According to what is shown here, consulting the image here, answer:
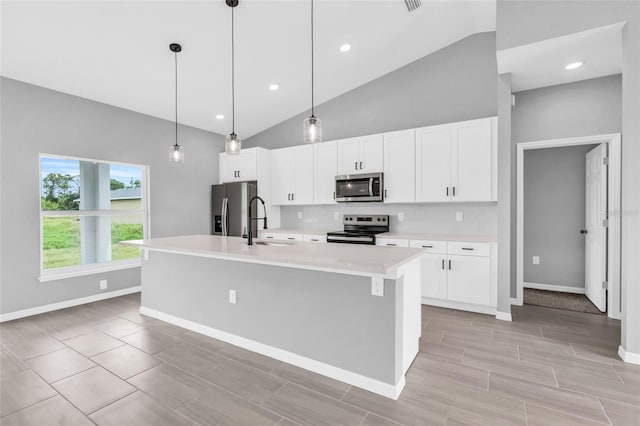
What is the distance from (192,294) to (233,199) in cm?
246

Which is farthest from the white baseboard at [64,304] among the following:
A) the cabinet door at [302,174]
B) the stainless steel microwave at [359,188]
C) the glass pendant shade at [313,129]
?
the glass pendant shade at [313,129]

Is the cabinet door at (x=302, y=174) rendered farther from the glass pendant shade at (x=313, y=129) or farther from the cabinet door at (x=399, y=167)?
the glass pendant shade at (x=313, y=129)

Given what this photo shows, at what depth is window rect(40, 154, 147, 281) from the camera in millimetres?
3805

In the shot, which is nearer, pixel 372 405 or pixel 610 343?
pixel 372 405

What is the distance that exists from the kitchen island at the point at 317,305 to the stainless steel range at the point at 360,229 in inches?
56.5

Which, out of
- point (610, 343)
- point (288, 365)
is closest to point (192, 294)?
point (288, 365)

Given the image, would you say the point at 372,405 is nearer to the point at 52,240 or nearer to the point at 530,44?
the point at 530,44

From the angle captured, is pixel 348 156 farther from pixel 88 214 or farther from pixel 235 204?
pixel 88 214

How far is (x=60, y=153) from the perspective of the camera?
149 inches

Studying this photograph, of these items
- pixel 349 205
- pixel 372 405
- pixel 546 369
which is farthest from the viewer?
pixel 349 205

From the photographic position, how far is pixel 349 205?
489 cm

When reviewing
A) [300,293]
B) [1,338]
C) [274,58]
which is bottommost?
[1,338]

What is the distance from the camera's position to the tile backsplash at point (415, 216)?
13.0 ft

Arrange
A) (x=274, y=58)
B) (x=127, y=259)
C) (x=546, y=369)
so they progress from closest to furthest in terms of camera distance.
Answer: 1. (x=546, y=369)
2. (x=274, y=58)
3. (x=127, y=259)
